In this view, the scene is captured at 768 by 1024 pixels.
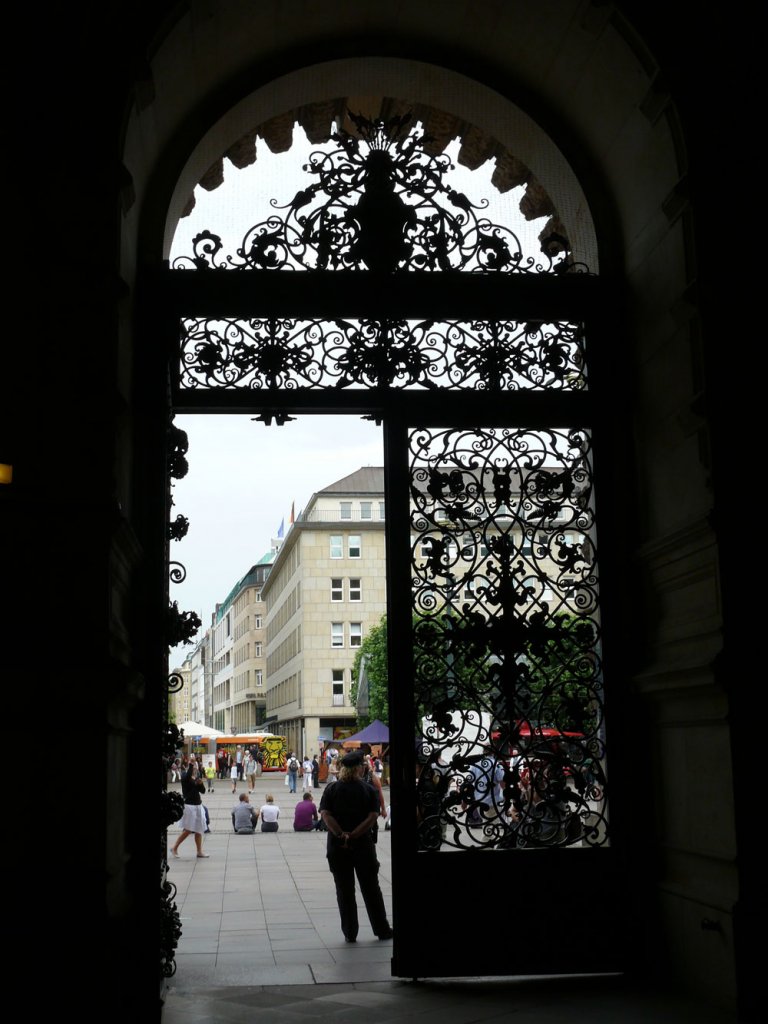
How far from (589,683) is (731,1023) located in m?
1.88

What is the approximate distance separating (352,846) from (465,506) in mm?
3487

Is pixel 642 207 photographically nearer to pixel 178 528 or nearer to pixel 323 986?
pixel 178 528

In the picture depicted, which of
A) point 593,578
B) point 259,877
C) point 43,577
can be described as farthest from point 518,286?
point 259,877

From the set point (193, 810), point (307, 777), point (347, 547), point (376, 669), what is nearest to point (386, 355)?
point (193, 810)

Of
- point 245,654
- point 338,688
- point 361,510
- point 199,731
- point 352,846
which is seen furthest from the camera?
point 245,654

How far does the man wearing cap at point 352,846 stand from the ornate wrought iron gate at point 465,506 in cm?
254

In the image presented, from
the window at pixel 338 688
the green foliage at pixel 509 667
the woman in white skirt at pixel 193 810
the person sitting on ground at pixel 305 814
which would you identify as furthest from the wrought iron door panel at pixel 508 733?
the window at pixel 338 688

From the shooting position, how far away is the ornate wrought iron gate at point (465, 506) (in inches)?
229

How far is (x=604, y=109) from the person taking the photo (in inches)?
244

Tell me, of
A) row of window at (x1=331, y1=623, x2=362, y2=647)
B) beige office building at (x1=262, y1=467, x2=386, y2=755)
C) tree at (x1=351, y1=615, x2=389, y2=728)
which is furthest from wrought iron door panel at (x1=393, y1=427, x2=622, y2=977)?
row of window at (x1=331, y1=623, x2=362, y2=647)

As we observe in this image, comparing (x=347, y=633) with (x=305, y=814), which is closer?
(x=305, y=814)

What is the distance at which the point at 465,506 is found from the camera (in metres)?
6.25

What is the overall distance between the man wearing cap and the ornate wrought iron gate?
2541 millimetres

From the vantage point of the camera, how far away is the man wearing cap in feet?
27.2
